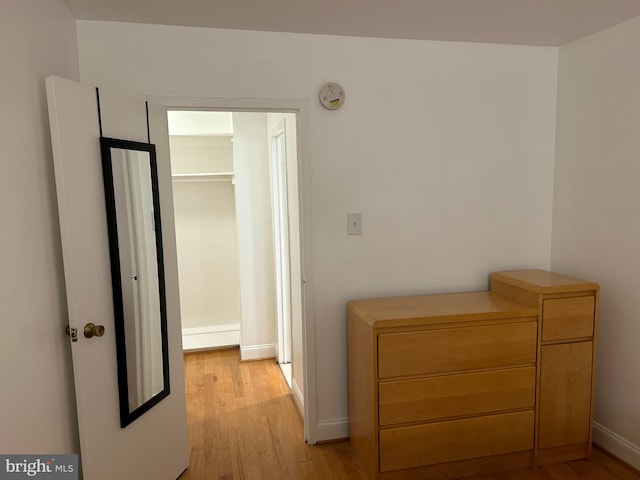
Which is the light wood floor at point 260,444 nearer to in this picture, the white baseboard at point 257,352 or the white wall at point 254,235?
the white baseboard at point 257,352

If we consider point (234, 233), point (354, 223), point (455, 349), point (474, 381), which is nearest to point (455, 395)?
point (474, 381)

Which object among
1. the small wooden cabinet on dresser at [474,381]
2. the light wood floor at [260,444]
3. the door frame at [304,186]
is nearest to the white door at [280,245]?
the light wood floor at [260,444]

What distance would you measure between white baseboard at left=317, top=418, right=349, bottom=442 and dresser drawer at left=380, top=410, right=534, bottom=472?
1.81 ft

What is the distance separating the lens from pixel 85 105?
1.89 meters

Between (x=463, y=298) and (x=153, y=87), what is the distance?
6.68ft

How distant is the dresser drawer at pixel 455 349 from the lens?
232 cm

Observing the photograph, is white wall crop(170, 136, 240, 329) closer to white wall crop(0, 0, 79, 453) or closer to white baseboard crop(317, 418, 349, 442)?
white baseboard crop(317, 418, 349, 442)

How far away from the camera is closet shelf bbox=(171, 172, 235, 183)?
4.25m

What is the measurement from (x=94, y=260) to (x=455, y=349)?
67.8 inches

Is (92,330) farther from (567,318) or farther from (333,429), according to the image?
(567,318)

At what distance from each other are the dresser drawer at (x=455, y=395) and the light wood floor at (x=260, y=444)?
0.41 metres

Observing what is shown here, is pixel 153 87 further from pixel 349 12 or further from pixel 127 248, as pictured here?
pixel 349 12

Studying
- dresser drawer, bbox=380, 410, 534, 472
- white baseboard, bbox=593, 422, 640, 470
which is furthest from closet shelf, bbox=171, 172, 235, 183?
white baseboard, bbox=593, 422, 640, 470

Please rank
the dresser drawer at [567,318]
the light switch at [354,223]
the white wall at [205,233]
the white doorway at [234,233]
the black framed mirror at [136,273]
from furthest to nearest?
the white wall at [205,233]
the white doorway at [234,233]
the light switch at [354,223]
the dresser drawer at [567,318]
the black framed mirror at [136,273]
